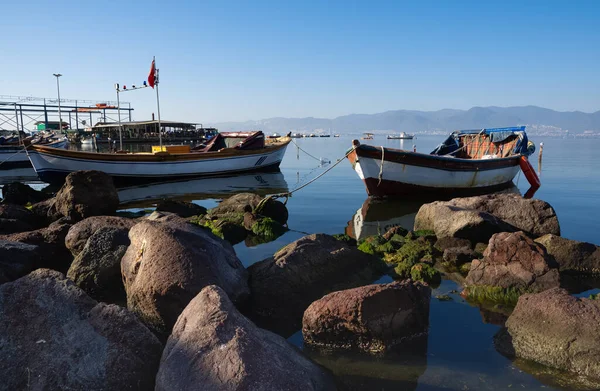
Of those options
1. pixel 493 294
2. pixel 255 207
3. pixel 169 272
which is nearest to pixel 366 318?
pixel 169 272

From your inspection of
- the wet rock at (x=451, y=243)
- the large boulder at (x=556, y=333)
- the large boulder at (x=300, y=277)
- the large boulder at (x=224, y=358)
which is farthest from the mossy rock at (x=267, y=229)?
the large boulder at (x=224, y=358)

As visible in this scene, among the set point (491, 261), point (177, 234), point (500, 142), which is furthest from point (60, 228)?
point (500, 142)

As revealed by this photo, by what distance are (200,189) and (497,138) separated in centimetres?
1659

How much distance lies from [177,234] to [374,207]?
11895 mm

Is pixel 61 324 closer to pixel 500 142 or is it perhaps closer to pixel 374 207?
pixel 374 207

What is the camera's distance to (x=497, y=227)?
31.9 ft

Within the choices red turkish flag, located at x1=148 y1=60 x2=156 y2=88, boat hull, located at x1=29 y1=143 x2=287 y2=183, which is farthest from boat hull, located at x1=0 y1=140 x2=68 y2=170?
red turkish flag, located at x1=148 y1=60 x2=156 y2=88

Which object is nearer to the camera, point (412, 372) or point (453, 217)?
point (412, 372)

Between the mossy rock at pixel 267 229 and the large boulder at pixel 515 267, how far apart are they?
18.0ft

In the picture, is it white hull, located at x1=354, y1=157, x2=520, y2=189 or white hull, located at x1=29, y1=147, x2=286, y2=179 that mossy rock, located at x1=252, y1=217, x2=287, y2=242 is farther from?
white hull, located at x1=29, y1=147, x2=286, y2=179

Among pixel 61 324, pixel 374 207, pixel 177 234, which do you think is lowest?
pixel 374 207

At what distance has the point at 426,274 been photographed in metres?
7.86

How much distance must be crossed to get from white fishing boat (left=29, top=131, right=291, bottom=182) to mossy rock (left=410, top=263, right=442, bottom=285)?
59.7 ft

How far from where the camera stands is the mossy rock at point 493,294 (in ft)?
22.5
